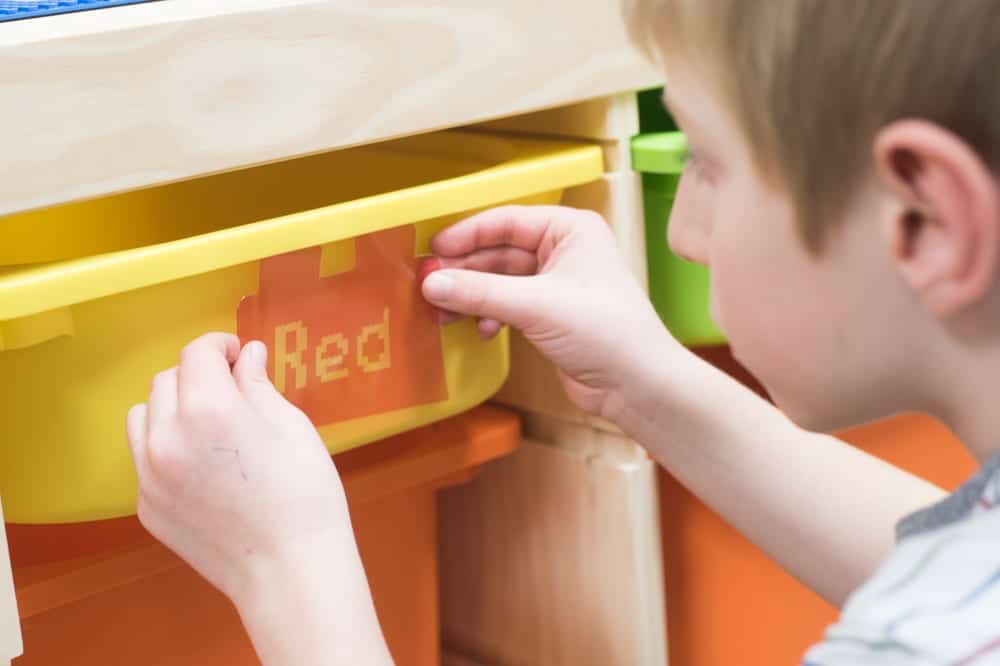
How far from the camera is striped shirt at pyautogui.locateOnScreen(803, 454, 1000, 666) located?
17.3 inches

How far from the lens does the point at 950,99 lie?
44 cm

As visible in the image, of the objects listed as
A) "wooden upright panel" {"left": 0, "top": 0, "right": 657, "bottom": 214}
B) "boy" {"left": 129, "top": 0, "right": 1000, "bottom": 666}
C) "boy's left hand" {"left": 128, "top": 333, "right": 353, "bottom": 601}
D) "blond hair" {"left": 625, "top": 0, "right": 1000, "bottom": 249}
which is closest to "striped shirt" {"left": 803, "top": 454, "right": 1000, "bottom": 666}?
"boy" {"left": 129, "top": 0, "right": 1000, "bottom": 666}

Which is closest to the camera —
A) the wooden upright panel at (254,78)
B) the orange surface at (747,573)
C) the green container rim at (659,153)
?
the wooden upright panel at (254,78)

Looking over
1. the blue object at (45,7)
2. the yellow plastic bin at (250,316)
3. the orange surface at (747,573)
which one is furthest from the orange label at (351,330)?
the orange surface at (747,573)

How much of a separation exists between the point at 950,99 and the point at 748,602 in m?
0.56

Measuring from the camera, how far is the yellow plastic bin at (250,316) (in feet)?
2.02

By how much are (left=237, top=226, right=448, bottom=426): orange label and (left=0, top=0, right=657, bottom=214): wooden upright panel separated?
0.06 m

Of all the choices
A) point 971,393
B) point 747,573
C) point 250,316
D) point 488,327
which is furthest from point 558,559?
point 971,393

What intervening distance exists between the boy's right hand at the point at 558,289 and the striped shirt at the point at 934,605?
0.88 ft

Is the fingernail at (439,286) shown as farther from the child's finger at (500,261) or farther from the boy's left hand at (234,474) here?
the boy's left hand at (234,474)

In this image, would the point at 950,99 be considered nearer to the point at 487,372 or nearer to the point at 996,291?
the point at 996,291

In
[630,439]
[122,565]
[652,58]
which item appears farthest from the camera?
[630,439]

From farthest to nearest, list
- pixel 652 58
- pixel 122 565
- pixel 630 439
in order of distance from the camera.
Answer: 1. pixel 630 439
2. pixel 122 565
3. pixel 652 58

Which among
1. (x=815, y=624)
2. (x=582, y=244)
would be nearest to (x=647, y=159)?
(x=582, y=244)
